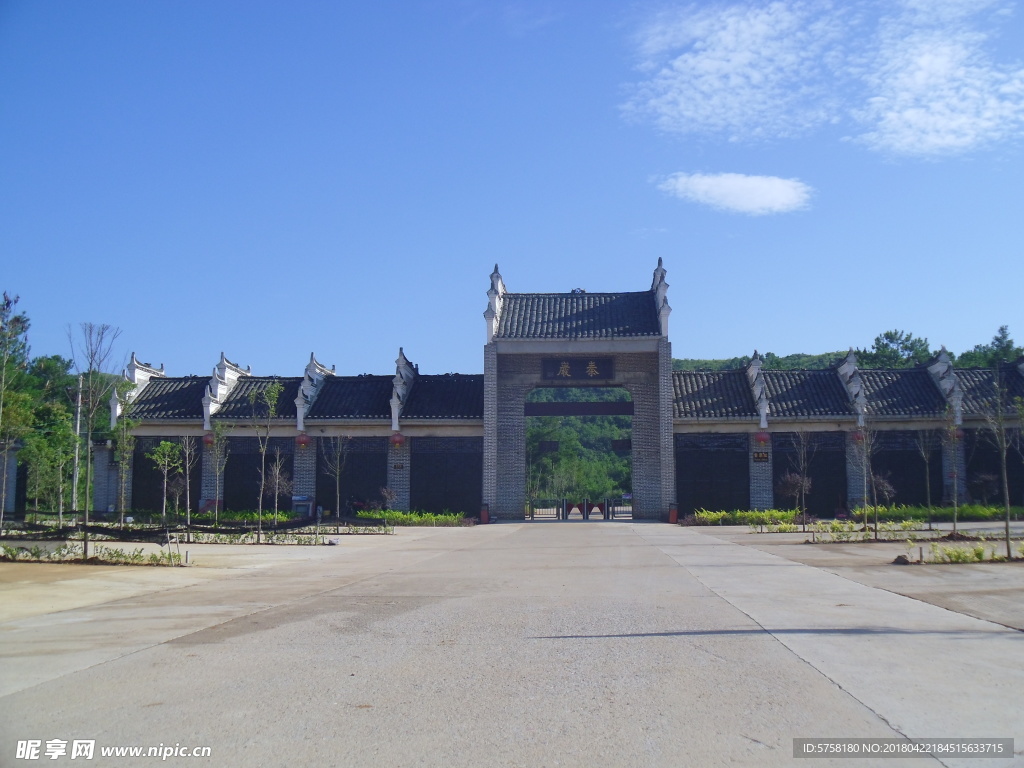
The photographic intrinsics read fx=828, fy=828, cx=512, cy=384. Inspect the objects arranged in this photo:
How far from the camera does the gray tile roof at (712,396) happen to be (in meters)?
37.9

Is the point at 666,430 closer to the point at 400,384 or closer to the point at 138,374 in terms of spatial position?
the point at 400,384

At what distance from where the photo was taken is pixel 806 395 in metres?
38.7

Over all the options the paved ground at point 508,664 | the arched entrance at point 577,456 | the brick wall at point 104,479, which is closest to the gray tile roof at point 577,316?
the arched entrance at point 577,456

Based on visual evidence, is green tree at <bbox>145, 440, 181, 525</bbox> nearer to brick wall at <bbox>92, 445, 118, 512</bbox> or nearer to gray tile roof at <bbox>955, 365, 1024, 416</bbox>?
brick wall at <bbox>92, 445, 118, 512</bbox>

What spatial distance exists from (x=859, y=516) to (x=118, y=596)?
29.6m

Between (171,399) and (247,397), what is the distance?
11.8 ft

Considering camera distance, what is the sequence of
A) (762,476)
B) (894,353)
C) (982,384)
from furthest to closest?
(894,353) < (982,384) < (762,476)

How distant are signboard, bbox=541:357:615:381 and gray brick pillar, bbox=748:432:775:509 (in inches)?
293

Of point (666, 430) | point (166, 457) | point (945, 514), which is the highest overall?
point (666, 430)

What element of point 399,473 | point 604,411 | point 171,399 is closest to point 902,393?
point 604,411

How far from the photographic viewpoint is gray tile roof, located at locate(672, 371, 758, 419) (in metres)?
37.9

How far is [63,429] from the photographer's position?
105 ft

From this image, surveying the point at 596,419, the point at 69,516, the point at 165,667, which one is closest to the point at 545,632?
→ the point at 165,667

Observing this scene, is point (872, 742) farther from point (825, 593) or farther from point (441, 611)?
point (825, 593)
